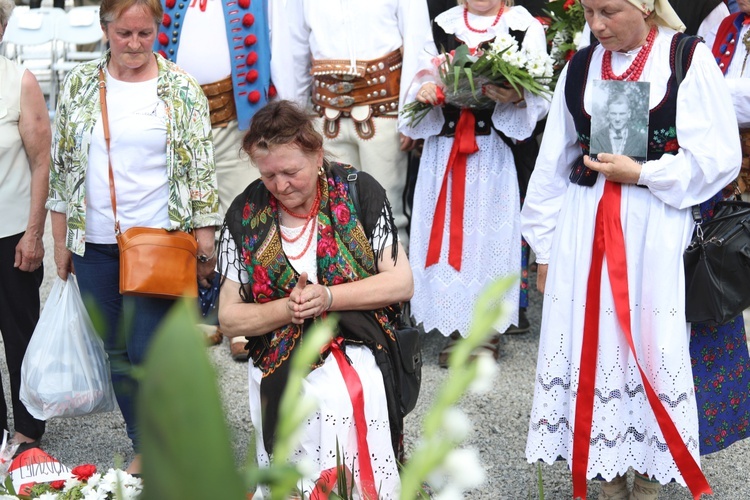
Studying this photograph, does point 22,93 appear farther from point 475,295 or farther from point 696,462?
point 696,462

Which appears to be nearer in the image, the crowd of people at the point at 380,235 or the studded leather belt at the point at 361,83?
the crowd of people at the point at 380,235

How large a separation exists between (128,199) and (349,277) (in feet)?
3.02

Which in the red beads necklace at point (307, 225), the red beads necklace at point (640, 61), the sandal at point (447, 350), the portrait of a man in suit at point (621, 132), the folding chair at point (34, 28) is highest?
the red beads necklace at point (640, 61)

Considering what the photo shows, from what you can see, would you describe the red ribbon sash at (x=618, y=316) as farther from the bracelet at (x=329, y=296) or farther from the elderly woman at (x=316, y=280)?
the bracelet at (x=329, y=296)

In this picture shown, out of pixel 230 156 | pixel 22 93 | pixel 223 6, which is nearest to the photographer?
pixel 22 93

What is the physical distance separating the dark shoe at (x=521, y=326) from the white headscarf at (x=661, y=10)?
8.07ft

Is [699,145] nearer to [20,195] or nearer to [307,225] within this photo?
[307,225]

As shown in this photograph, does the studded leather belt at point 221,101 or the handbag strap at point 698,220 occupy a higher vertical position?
the handbag strap at point 698,220

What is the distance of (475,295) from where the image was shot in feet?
15.3

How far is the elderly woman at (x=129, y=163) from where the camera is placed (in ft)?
11.1

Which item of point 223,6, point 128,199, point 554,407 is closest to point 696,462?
point 554,407

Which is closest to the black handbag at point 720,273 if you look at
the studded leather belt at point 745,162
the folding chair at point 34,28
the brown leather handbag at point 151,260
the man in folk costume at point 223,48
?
the studded leather belt at point 745,162

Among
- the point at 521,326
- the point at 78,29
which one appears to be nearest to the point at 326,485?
the point at 521,326

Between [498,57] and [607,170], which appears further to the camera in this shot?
[498,57]
